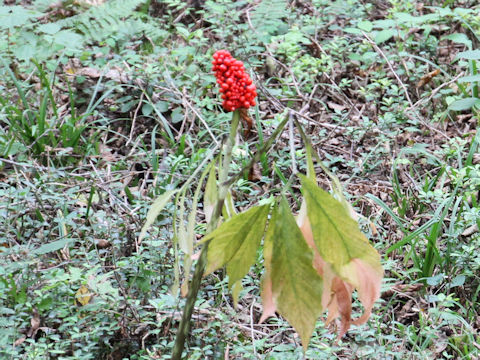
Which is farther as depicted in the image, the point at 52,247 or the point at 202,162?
the point at 52,247

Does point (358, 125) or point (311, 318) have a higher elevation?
point (311, 318)

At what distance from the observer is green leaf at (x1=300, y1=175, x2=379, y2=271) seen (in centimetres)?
135

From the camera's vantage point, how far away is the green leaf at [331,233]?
1.35 metres

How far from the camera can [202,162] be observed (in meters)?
1.81

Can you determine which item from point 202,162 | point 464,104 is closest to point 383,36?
point 464,104

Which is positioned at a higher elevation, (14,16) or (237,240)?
(237,240)

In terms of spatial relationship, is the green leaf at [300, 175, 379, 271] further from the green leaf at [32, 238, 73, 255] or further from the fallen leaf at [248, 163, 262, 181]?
the fallen leaf at [248, 163, 262, 181]

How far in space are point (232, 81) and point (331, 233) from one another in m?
0.42

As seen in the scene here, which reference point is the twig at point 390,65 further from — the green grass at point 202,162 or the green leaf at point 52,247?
the green leaf at point 52,247

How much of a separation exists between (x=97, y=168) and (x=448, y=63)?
2647 millimetres

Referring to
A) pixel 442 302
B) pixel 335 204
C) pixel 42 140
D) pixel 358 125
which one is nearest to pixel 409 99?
pixel 358 125

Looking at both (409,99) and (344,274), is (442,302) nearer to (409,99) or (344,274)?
(344,274)

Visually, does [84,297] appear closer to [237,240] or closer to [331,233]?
[237,240]

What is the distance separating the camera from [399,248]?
3133 millimetres
